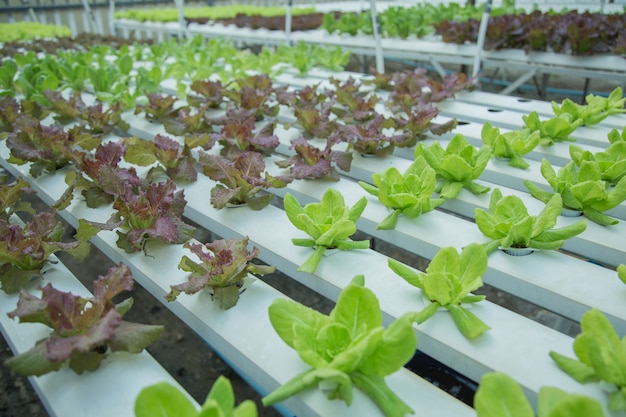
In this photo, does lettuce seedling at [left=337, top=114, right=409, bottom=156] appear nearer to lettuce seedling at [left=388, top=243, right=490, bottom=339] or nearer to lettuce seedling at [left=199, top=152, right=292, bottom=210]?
lettuce seedling at [left=199, top=152, right=292, bottom=210]

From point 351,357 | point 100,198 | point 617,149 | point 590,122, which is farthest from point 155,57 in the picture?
point 351,357

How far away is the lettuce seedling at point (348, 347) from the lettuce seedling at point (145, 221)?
0.50 metres

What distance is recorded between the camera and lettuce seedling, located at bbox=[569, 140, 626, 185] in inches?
53.3

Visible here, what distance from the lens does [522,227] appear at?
3.62 ft

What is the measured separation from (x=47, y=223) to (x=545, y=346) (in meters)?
1.16

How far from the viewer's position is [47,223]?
1.24 meters

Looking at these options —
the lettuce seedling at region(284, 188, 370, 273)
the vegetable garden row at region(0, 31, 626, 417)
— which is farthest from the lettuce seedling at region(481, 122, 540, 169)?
the lettuce seedling at region(284, 188, 370, 273)

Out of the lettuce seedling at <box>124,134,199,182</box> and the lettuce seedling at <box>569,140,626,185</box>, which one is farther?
the lettuce seedling at <box>124,134,199,182</box>

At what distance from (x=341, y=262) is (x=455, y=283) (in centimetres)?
29

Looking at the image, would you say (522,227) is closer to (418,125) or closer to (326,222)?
(326,222)

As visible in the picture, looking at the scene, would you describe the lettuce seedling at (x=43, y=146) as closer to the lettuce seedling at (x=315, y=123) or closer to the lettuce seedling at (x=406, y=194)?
the lettuce seedling at (x=315, y=123)

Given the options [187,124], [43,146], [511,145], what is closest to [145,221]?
[43,146]

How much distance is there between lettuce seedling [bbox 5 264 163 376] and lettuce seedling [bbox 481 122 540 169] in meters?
1.23

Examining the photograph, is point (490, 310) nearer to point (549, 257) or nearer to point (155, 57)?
point (549, 257)
